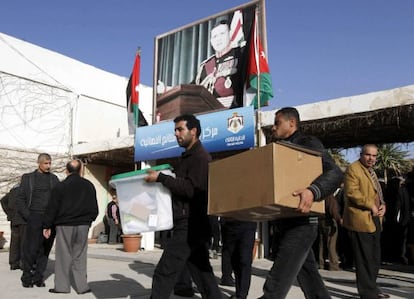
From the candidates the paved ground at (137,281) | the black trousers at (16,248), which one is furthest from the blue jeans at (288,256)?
the black trousers at (16,248)

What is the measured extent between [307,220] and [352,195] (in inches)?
84.1

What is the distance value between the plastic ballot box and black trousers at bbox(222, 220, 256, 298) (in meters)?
1.80

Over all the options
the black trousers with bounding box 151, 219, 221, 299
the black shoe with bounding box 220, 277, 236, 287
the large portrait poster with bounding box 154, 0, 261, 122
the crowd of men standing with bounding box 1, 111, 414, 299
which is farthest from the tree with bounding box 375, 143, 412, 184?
the black trousers with bounding box 151, 219, 221, 299

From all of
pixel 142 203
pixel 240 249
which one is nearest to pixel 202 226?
pixel 142 203

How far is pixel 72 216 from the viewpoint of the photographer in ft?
18.7

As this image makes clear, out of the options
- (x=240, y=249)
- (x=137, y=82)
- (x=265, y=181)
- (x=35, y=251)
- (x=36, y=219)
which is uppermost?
(x=137, y=82)

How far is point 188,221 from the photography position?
3.82 metres

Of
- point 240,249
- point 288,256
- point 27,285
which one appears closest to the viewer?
point 288,256

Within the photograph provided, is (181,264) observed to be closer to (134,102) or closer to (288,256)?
(288,256)

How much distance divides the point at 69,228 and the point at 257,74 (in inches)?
250

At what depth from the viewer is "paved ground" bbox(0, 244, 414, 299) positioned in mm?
5668

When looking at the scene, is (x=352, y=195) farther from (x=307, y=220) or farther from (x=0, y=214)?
(x=0, y=214)

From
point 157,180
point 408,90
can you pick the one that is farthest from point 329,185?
point 408,90

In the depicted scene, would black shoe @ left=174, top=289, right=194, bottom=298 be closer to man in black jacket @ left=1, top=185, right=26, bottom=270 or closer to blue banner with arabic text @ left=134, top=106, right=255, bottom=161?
man in black jacket @ left=1, top=185, right=26, bottom=270
